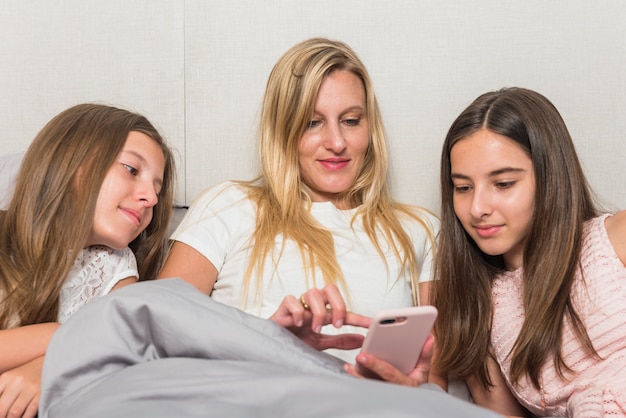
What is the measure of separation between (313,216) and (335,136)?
7.2 inches

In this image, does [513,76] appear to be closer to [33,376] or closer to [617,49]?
[617,49]

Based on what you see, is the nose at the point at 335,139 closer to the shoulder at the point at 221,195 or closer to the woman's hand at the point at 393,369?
the shoulder at the point at 221,195

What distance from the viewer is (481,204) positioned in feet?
4.91

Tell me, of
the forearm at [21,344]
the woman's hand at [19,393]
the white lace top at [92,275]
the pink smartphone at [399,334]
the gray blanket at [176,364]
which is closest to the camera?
the gray blanket at [176,364]

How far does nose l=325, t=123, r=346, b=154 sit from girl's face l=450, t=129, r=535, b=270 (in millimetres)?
265

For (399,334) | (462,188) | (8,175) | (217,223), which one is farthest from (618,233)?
(8,175)

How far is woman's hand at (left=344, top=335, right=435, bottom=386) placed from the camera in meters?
1.12

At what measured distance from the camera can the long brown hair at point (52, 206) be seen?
1451 mm

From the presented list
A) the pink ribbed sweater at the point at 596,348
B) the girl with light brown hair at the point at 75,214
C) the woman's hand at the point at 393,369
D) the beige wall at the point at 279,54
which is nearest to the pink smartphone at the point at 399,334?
the woman's hand at the point at 393,369

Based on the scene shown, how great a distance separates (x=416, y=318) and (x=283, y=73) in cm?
78

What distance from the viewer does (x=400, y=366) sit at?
1198 mm

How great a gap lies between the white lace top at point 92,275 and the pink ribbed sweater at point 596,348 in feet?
2.59

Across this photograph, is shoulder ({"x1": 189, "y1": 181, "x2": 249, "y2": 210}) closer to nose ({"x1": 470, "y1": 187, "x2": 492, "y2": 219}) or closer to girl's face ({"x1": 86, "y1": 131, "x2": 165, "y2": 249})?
girl's face ({"x1": 86, "y1": 131, "x2": 165, "y2": 249})

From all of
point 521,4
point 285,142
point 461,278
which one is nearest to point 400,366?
point 461,278
